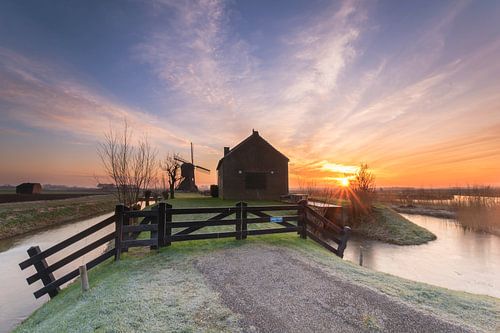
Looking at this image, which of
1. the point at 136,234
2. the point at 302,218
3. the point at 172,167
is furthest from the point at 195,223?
the point at 172,167

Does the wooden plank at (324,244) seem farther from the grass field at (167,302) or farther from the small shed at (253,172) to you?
the small shed at (253,172)

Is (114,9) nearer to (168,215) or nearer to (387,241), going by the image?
(168,215)

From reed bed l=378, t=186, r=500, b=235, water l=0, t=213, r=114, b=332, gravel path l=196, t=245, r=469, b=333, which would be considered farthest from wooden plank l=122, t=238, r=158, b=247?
reed bed l=378, t=186, r=500, b=235

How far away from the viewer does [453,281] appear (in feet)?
34.8

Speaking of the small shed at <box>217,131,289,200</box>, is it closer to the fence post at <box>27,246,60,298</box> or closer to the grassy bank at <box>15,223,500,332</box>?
the grassy bank at <box>15,223,500,332</box>

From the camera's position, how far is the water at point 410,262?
870 centimetres

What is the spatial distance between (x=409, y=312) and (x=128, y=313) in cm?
509

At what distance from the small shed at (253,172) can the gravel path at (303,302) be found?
23.1m

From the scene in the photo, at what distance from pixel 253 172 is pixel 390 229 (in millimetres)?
15678

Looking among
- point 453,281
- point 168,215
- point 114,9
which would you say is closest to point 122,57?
point 114,9

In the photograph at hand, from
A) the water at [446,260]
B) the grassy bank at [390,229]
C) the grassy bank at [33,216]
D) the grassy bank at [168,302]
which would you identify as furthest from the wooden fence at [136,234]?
the grassy bank at [33,216]

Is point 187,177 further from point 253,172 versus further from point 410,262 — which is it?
point 410,262

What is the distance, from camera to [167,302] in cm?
481

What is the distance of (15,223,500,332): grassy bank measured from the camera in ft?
13.7
